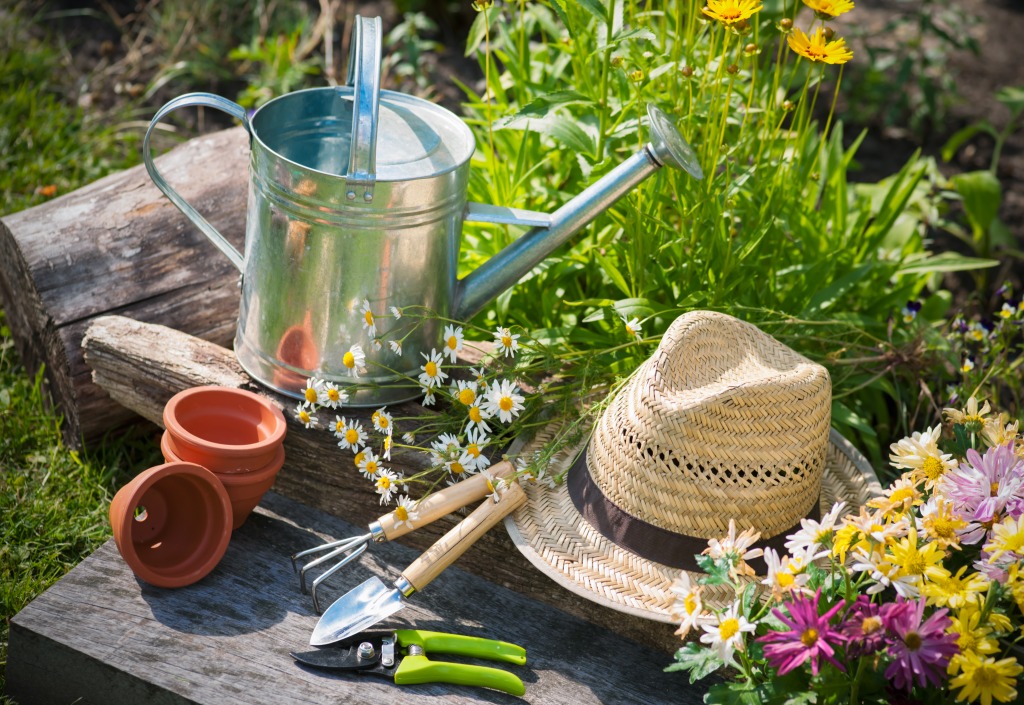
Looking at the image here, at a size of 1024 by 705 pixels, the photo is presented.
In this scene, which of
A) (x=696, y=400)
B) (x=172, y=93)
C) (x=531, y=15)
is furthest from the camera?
(x=172, y=93)

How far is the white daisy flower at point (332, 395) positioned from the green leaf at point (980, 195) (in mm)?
2163

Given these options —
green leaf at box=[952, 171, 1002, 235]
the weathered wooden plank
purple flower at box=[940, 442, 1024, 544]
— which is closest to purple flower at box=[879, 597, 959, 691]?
purple flower at box=[940, 442, 1024, 544]

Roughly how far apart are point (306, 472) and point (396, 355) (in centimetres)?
31

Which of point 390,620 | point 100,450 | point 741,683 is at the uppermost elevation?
point 741,683

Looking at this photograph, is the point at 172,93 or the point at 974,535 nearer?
the point at 974,535

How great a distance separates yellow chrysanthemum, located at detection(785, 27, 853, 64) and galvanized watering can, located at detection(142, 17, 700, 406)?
10.1 inches

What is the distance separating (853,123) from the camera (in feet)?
12.3

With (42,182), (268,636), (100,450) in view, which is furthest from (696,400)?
(42,182)

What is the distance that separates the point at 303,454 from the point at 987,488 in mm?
1216

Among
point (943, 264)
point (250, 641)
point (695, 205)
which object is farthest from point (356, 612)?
point (943, 264)

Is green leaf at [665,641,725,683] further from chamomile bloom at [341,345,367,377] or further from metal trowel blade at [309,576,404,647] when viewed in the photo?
chamomile bloom at [341,345,367,377]

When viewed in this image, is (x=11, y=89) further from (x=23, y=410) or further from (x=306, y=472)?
(x=306, y=472)

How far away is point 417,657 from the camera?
62.2 inches

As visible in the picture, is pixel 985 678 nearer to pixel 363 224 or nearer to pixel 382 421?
pixel 382 421
